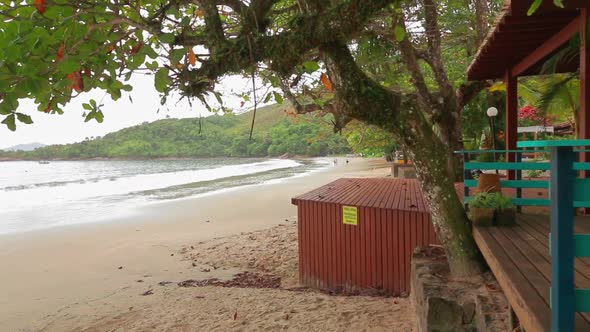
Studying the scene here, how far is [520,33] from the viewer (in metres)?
5.36

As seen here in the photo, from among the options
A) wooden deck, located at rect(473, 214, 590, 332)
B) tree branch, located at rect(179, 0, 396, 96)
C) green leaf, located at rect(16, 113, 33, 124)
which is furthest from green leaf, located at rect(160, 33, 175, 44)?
wooden deck, located at rect(473, 214, 590, 332)

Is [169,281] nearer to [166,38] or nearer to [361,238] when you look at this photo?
[361,238]

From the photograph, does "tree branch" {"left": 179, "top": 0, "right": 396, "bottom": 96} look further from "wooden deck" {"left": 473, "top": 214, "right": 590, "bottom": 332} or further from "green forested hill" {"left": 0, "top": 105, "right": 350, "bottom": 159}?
"green forested hill" {"left": 0, "top": 105, "right": 350, "bottom": 159}

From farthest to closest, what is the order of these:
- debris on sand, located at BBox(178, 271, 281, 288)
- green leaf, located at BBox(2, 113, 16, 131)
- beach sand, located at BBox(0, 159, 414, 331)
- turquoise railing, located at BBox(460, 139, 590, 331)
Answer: debris on sand, located at BBox(178, 271, 281, 288)
beach sand, located at BBox(0, 159, 414, 331)
green leaf, located at BBox(2, 113, 16, 131)
turquoise railing, located at BBox(460, 139, 590, 331)

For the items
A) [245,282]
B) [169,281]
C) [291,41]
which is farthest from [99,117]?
[169,281]

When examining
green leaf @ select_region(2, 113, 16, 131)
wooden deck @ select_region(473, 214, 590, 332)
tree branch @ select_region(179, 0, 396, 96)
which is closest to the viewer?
wooden deck @ select_region(473, 214, 590, 332)

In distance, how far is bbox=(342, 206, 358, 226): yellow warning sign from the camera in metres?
7.16

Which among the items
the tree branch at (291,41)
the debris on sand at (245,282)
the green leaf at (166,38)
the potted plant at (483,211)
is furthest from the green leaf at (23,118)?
the debris on sand at (245,282)

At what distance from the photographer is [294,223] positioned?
50.0ft

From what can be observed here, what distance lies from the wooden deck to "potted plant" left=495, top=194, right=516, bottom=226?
110 millimetres

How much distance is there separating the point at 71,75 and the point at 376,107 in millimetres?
2766

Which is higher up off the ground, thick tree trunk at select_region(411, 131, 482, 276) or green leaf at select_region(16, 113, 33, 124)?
green leaf at select_region(16, 113, 33, 124)

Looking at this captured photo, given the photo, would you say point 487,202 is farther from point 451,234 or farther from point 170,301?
point 170,301

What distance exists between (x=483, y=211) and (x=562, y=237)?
9.36 ft
